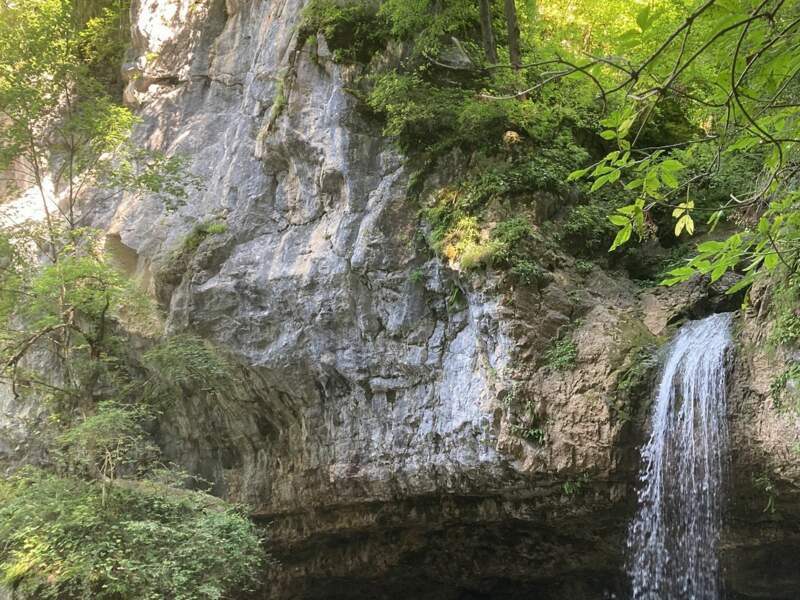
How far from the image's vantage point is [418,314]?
928cm

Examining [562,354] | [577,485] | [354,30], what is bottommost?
[577,485]

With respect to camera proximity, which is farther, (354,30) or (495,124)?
(354,30)

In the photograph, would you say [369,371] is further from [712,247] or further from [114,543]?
[712,247]

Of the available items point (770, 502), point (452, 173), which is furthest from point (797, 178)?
point (452, 173)

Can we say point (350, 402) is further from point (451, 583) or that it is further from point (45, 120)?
point (45, 120)

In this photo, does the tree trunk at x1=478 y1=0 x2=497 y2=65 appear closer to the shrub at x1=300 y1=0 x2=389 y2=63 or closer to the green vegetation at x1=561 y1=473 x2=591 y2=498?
the shrub at x1=300 y1=0 x2=389 y2=63

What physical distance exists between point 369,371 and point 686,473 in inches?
171

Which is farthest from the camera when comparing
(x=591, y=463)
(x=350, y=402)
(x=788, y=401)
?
(x=350, y=402)

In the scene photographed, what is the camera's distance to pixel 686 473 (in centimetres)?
695

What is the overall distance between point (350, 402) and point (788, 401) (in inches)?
222

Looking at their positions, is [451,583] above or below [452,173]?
below

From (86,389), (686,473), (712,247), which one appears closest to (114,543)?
(86,389)

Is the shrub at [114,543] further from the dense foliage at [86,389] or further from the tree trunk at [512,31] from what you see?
the tree trunk at [512,31]

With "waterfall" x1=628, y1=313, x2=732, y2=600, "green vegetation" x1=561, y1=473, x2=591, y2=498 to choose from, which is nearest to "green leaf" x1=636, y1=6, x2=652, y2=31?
"waterfall" x1=628, y1=313, x2=732, y2=600
